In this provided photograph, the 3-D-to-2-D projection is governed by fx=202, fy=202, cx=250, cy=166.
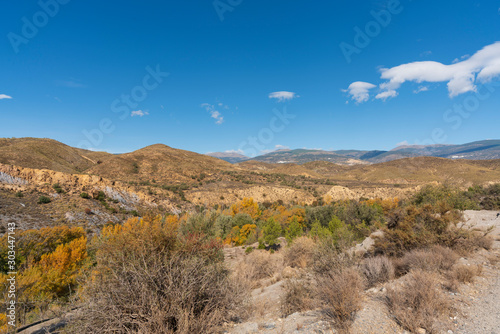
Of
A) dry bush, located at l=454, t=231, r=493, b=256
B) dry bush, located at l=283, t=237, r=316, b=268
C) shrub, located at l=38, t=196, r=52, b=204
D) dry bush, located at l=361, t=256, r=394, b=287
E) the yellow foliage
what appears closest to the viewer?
dry bush, located at l=361, t=256, r=394, b=287

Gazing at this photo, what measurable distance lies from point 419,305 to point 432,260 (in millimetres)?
2603

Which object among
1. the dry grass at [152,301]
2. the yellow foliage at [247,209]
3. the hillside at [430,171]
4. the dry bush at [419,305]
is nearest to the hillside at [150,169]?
the yellow foliage at [247,209]

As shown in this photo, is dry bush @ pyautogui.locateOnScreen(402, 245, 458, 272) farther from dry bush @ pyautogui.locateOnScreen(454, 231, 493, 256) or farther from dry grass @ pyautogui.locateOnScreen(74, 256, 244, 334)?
dry grass @ pyautogui.locateOnScreen(74, 256, 244, 334)

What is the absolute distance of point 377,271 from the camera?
6.46m

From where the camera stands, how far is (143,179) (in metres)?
51.7

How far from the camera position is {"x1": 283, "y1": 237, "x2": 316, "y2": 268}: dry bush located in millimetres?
12422

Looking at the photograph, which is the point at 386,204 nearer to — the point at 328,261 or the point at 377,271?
the point at 377,271

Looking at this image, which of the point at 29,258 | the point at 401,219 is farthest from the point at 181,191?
the point at 401,219

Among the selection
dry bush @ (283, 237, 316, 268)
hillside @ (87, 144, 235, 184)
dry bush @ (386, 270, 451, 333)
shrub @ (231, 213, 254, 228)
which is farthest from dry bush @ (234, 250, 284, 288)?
hillside @ (87, 144, 235, 184)

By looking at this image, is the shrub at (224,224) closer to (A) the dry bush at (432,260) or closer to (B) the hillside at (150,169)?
(A) the dry bush at (432,260)

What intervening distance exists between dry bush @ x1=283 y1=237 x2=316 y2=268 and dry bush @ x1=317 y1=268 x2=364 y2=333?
23.1 ft

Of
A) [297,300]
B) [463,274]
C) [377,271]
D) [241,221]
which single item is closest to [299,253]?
[297,300]

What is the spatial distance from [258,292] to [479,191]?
99.8 ft

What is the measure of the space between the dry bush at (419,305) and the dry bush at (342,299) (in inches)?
30.6
